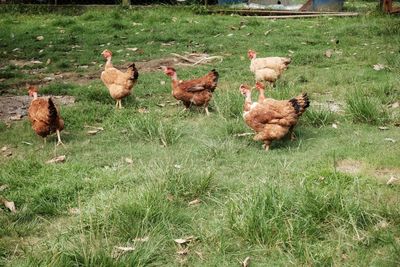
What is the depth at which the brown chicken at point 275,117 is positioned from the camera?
220 inches

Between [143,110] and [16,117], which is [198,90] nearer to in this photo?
[143,110]

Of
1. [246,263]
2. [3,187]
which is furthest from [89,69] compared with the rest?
[246,263]

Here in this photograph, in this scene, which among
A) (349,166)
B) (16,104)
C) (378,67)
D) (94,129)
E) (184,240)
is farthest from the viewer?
(378,67)

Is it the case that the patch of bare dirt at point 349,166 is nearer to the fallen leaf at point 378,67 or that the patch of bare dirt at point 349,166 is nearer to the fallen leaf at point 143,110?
the fallen leaf at point 143,110

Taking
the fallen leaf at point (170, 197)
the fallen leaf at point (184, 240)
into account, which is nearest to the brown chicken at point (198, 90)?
the fallen leaf at point (170, 197)

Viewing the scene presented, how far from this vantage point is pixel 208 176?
15.5 feet

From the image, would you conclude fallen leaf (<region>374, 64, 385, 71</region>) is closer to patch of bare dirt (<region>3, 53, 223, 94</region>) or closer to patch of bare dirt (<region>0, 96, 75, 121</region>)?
patch of bare dirt (<region>3, 53, 223, 94</region>)

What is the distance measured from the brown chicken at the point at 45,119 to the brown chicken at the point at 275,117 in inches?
87.7

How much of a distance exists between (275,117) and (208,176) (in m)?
1.30

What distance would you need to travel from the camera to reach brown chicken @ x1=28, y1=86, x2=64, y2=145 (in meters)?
5.88

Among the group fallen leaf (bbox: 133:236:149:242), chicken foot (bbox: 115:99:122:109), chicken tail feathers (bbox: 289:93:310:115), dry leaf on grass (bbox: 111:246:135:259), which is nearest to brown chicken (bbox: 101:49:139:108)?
chicken foot (bbox: 115:99:122:109)

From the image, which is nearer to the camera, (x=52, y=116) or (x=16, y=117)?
(x=52, y=116)

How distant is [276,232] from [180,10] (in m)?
12.2

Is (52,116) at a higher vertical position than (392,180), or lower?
higher
